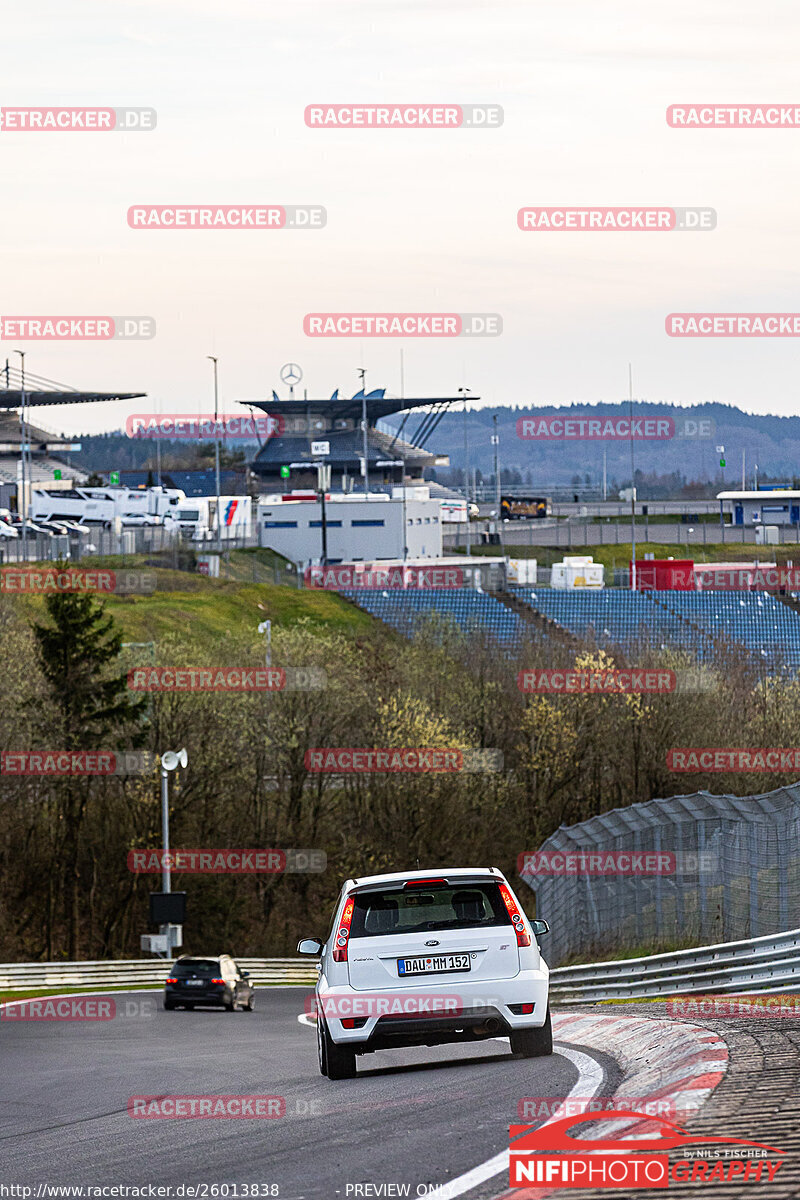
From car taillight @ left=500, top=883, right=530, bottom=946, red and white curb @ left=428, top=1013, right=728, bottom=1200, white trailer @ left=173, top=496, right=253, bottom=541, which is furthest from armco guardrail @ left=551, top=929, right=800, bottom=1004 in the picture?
white trailer @ left=173, top=496, right=253, bottom=541

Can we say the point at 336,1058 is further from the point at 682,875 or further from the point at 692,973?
the point at 682,875

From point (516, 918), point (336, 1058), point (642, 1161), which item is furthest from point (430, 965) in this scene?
point (642, 1161)

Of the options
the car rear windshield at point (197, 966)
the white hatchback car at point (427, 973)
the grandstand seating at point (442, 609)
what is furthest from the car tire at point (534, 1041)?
the grandstand seating at point (442, 609)

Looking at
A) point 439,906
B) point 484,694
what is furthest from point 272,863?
point 439,906

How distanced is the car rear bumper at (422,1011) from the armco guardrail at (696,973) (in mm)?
4828

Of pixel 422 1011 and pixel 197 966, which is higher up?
pixel 422 1011

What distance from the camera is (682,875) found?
21422 millimetres

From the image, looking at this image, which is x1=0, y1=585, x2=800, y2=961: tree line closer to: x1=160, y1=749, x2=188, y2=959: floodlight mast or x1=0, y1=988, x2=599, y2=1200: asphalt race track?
x1=160, y1=749, x2=188, y2=959: floodlight mast

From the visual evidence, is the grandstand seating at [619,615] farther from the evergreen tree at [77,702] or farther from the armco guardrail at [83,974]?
the armco guardrail at [83,974]

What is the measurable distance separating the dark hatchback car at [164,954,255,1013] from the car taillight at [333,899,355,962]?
59.3 ft

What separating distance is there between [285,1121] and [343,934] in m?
2.08

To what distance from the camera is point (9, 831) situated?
→ 51312mm

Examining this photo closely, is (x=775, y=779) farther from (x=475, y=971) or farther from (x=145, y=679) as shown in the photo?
(x=475, y=971)

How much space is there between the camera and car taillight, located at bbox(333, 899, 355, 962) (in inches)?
441
